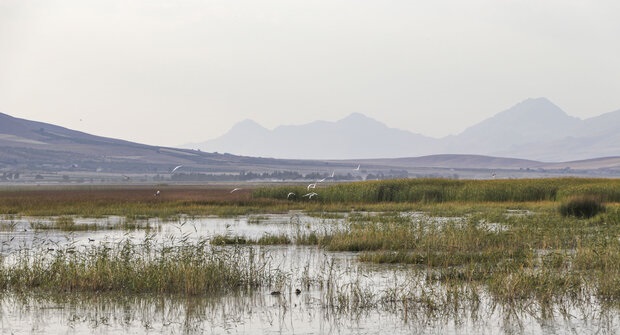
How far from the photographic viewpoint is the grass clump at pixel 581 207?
39.1m

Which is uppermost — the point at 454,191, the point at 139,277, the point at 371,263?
the point at 454,191

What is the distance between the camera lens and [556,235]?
93.0ft

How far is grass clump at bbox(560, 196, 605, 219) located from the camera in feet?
128

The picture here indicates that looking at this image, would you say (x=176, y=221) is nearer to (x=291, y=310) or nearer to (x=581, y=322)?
(x=291, y=310)

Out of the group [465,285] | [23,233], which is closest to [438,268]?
[465,285]

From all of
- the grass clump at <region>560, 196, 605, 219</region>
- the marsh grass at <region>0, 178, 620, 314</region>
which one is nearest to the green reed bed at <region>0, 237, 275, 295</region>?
the marsh grass at <region>0, 178, 620, 314</region>

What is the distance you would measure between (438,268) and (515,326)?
22.3 feet

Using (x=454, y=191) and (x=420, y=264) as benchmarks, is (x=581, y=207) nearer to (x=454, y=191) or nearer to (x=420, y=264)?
(x=420, y=264)

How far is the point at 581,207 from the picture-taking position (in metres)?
39.4

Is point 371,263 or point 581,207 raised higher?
point 581,207

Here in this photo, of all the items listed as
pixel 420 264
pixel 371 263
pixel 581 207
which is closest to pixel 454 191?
pixel 581 207

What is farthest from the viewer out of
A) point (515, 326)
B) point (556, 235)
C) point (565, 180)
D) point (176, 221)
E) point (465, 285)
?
point (565, 180)

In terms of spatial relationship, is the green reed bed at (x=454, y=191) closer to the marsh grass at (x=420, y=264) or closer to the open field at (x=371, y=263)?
the open field at (x=371, y=263)

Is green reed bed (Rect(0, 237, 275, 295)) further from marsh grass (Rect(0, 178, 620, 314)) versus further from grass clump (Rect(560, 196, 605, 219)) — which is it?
grass clump (Rect(560, 196, 605, 219))
